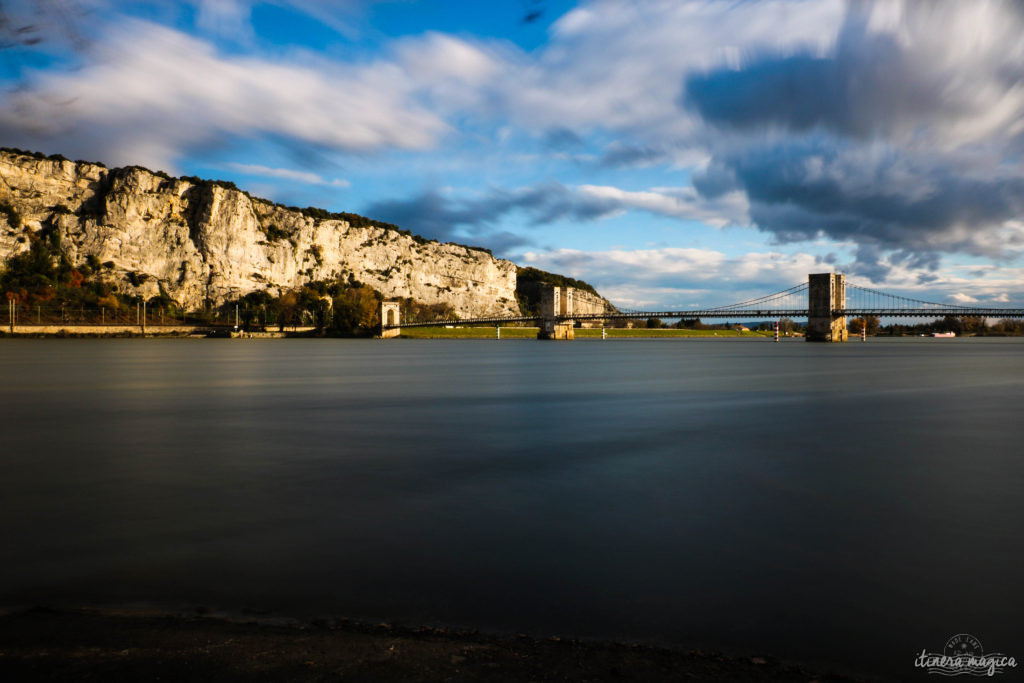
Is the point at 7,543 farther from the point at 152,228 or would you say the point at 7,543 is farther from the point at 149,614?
the point at 152,228

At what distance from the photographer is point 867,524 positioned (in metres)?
5.96

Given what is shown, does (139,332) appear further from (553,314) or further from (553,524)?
(553,524)

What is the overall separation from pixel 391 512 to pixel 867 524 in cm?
437

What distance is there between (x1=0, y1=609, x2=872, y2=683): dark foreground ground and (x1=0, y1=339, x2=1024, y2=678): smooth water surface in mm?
231

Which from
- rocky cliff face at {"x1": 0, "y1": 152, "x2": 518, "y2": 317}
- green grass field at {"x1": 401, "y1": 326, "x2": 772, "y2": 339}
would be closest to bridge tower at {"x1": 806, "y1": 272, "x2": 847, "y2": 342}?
green grass field at {"x1": 401, "y1": 326, "x2": 772, "y2": 339}

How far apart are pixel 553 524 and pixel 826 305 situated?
110069mm

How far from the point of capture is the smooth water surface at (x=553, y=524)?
392 centimetres

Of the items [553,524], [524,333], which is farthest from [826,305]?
[553,524]

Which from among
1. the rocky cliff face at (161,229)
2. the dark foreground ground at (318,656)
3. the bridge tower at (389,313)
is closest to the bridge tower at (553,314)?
the bridge tower at (389,313)

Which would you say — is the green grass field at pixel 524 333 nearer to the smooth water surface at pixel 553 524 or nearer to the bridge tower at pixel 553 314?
the bridge tower at pixel 553 314

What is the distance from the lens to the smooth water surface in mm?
3922

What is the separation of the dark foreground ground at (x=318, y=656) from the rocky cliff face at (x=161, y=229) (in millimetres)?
143100

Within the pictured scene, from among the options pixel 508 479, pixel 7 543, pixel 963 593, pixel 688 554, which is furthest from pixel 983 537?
pixel 7 543

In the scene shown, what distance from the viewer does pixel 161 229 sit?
136 meters
